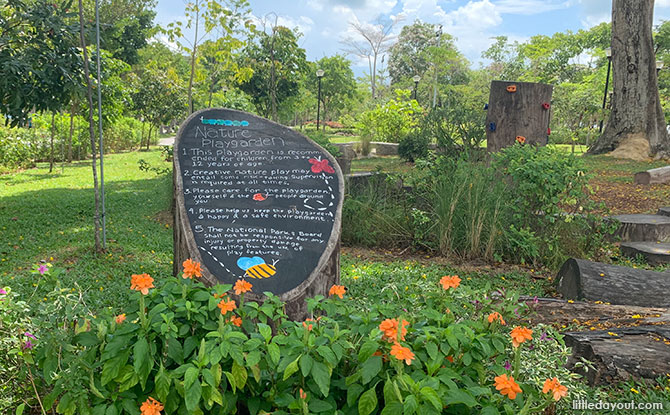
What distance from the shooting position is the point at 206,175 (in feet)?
10.6

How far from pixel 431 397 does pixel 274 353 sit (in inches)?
19.8

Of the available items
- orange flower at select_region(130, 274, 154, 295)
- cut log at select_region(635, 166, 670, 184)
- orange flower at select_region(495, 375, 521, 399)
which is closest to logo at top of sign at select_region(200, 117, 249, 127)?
orange flower at select_region(130, 274, 154, 295)

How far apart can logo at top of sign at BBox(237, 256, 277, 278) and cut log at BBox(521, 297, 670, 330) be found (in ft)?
5.15

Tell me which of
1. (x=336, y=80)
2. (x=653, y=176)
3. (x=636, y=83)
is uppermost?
(x=336, y=80)

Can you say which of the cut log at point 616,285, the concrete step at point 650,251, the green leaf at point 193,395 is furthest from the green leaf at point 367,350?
the concrete step at point 650,251

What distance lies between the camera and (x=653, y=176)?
959cm

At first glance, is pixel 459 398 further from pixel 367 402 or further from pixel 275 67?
pixel 275 67

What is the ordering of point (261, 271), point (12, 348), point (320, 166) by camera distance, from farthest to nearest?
point (320, 166), point (261, 271), point (12, 348)

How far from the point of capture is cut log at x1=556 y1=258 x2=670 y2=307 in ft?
12.8

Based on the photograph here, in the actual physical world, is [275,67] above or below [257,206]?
above

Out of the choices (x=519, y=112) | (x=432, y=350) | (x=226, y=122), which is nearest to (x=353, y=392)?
(x=432, y=350)

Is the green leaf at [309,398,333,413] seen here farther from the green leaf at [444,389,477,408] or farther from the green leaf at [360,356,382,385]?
the green leaf at [444,389,477,408]

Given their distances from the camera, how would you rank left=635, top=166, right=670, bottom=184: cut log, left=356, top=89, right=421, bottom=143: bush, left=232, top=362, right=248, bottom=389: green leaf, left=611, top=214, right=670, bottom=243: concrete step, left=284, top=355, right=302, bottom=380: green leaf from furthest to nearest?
left=356, top=89, right=421, bottom=143: bush
left=635, top=166, right=670, bottom=184: cut log
left=611, top=214, right=670, bottom=243: concrete step
left=232, top=362, right=248, bottom=389: green leaf
left=284, top=355, right=302, bottom=380: green leaf

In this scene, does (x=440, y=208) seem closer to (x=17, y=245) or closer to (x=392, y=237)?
(x=392, y=237)
